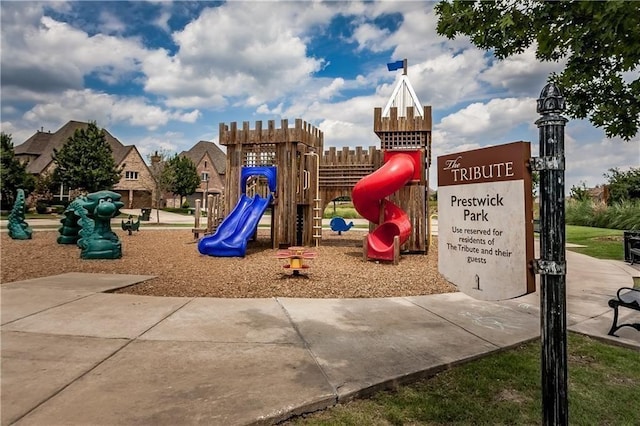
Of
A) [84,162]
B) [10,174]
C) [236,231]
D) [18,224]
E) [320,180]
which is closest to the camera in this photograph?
[236,231]

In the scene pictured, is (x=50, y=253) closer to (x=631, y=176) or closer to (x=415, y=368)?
(x=415, y=368)

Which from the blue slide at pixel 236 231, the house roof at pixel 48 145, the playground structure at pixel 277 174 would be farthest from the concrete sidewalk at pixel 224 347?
the house roof at pixel 48 145

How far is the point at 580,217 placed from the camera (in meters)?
28.6

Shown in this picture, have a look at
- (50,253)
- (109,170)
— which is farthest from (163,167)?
(50,253)

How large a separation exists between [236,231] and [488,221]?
9922 millimetres

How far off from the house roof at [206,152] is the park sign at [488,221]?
60519 mm

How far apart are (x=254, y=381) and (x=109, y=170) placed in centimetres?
4121

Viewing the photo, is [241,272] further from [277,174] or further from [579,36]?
[579,36]

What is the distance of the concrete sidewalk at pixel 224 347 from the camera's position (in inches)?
109

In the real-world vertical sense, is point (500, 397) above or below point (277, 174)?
below

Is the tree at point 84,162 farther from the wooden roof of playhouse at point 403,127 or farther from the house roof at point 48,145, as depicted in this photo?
the wooden roof of playhouse at point 403,127

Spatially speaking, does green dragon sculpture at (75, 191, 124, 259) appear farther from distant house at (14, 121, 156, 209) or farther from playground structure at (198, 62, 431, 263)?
distant house at (14, 121, 156, 209)

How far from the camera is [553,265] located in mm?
1969

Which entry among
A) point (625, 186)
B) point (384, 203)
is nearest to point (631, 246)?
point (384, 203)
